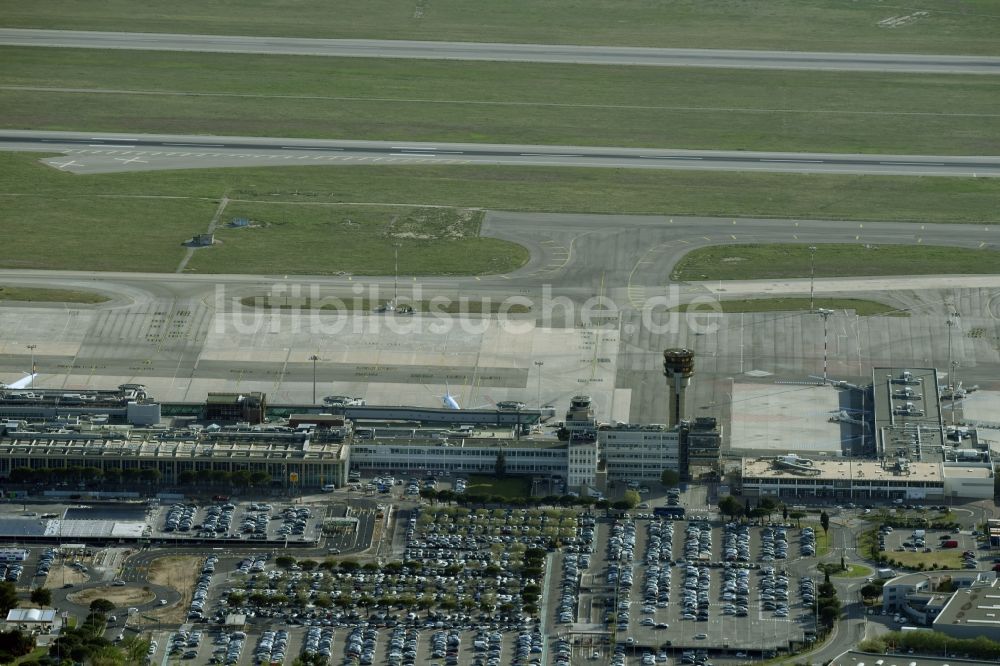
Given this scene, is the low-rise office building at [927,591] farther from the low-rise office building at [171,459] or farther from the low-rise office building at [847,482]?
the low-rise office building at [171,459]

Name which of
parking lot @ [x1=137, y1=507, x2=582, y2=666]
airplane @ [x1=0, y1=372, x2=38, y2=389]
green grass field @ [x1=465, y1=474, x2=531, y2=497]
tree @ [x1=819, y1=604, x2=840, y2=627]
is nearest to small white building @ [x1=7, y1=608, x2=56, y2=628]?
parking lot @ [x1=137, y1=507, x2=582, y2=666]

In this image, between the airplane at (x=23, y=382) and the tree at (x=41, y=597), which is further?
the airplane at (x=23, y=382)

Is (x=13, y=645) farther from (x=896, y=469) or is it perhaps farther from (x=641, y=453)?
(x=896, y=469)

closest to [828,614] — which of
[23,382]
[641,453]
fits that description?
[641,453]

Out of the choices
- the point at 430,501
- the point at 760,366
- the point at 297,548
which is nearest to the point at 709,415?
the point at 760,366

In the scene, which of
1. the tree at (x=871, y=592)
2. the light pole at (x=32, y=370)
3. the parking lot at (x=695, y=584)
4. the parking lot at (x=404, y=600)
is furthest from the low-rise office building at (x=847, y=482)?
the light pole at (x=32, y=370)

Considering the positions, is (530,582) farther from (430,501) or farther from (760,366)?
(760,366)
